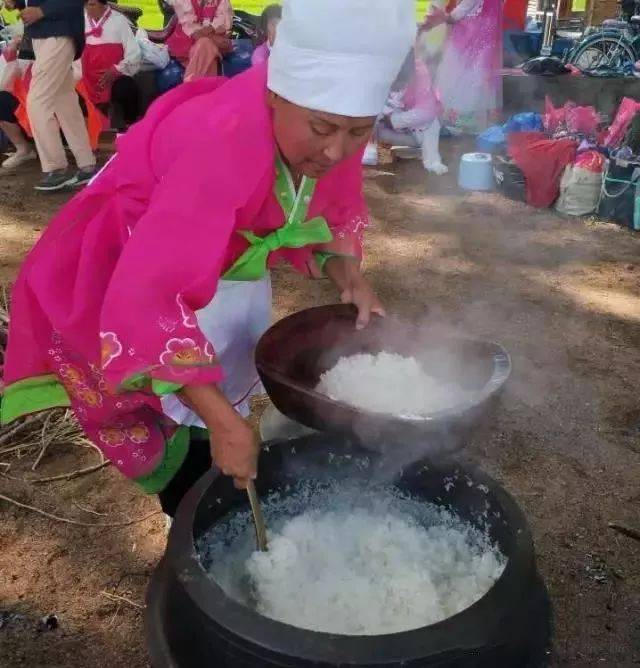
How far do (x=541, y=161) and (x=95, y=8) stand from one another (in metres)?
4.59

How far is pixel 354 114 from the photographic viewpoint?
1332mm

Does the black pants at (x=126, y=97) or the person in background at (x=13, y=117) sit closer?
the person in background at (x=13, y=117)

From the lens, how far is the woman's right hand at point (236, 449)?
1353mm

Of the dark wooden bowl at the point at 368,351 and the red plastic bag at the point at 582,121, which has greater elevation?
the dark wooden bowl at the point at 368,351

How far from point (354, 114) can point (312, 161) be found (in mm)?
143

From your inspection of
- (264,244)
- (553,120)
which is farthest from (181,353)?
(553,120)

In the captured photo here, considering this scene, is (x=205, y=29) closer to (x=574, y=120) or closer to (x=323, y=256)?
(x=574, y=120)

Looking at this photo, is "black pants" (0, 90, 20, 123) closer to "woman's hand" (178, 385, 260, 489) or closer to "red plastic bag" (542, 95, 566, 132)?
"red plastic bag" (542, 95, 566, 132)

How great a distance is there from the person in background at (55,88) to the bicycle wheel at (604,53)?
6.97 metres

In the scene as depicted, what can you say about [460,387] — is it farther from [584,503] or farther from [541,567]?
[584,503]

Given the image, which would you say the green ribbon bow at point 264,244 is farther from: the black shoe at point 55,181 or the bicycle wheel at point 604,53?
the bicycle wheel at point 604,53

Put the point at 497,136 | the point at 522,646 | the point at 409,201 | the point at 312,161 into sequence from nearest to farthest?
1. the point at 522,646
2. the point at 312,161
3. the point at 409,201
4. the point at 497,136

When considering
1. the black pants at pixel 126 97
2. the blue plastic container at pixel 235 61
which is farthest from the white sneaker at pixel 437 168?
the black pants at pixel 126 97

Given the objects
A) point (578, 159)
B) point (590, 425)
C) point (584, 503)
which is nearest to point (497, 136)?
point (578, 159)
